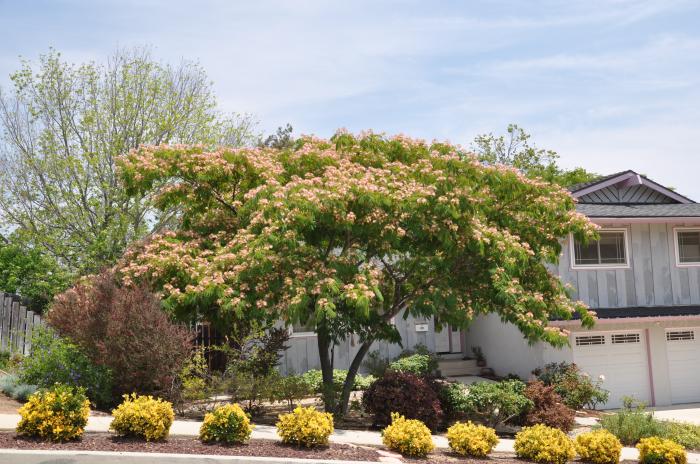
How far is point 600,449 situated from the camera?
1092cm

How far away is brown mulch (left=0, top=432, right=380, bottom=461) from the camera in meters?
8.90

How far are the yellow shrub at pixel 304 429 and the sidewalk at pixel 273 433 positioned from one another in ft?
1.74

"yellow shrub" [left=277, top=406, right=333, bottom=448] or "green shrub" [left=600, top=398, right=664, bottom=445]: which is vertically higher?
"yellow shrub" [left=277, top=406, right=333, bottom=448]

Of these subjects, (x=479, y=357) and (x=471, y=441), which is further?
(x=479, y=357)

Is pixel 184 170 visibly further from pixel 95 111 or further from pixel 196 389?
pixel 95 111

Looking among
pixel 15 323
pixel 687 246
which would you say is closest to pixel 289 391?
pixel 15 323

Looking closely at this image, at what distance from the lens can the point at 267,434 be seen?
10727 mm

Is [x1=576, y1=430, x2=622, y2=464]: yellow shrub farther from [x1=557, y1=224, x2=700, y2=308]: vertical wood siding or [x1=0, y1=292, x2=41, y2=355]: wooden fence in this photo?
[x1=0, y1=292, x2=41, y2=355]: wooden fence

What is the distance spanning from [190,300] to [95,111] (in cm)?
1131

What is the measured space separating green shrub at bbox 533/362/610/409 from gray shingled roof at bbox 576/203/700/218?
3.94 m

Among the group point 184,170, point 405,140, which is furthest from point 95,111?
point 405,140

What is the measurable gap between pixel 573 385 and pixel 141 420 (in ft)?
35.0

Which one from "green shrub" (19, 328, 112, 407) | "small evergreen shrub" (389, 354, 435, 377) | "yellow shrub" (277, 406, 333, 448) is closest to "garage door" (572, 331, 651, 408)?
"small evergreen shrub" (389, 354, 435, 377)

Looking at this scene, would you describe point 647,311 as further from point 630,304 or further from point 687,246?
point 687,246
